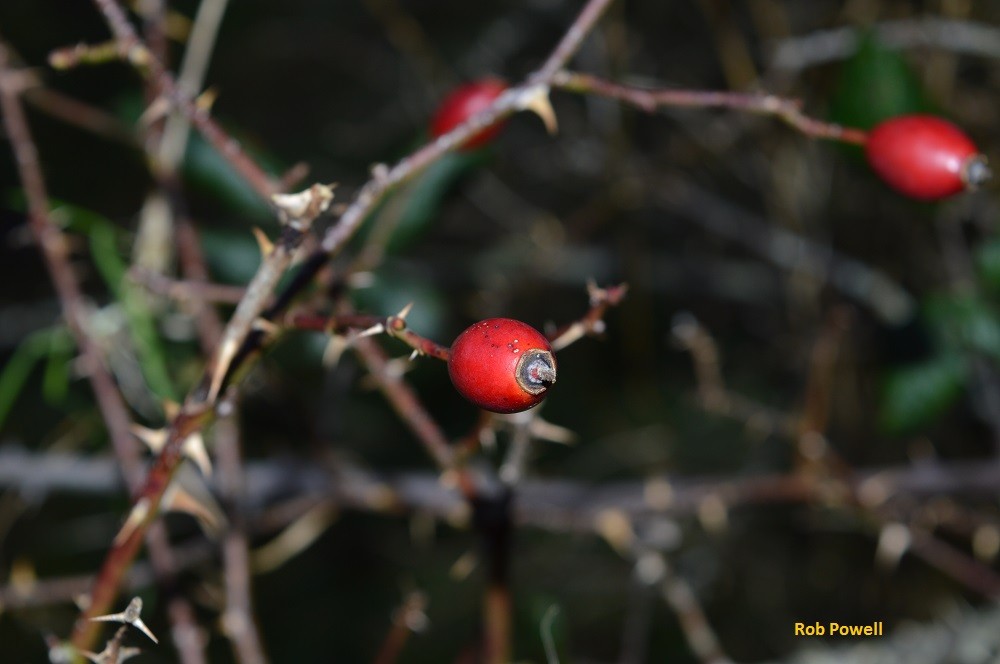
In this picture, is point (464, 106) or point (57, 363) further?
point (57, 363)

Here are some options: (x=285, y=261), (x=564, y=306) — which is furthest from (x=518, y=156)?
(x=285, y=261)

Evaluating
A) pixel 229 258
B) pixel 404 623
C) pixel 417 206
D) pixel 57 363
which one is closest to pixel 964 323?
pixel 417 206

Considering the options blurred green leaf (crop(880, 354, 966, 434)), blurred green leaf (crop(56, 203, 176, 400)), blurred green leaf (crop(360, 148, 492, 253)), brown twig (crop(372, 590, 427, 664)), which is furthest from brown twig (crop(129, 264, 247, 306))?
blurred green leaf (crop(880, 354, 966, 434))

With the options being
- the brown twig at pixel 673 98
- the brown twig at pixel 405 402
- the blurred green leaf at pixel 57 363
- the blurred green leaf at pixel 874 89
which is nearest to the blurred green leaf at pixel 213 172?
the blurred green leaf at pixel 57 363

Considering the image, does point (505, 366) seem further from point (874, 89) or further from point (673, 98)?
point (874, 89)

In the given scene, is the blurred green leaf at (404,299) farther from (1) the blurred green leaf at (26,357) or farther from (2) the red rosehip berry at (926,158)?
(2) the red rosehip berry at (926,158)

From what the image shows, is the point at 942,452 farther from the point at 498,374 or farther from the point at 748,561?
the point at 498,374

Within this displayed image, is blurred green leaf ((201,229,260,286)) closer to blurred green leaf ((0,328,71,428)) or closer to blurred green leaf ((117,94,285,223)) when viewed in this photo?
blurred green leaf ((117,94,285,223))
